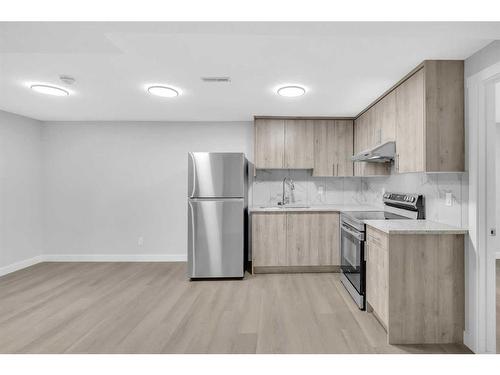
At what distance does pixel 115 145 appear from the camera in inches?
174

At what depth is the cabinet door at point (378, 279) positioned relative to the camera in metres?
2.15

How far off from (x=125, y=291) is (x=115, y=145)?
2.42m

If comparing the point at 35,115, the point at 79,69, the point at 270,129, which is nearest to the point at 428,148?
the point at 270,129

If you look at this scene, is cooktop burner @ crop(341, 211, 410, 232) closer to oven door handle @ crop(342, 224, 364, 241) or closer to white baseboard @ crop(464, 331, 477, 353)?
oven door handle @ crop(342, 224, 364, 241)

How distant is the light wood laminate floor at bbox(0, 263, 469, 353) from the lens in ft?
6.79

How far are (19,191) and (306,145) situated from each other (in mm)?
4396

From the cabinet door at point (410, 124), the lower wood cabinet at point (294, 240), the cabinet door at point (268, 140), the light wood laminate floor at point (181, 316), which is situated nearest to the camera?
the light wood laminate floor at point (181, 316)

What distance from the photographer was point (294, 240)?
12.3 feet

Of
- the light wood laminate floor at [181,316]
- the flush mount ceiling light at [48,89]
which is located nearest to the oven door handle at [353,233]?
the light wood laminate floor at [181,316]

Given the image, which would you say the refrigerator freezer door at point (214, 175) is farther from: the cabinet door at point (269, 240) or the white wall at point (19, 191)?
the white wall at point (19, 191)

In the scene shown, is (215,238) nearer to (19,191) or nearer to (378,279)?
(378,279)

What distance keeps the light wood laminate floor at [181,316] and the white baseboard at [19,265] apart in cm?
14

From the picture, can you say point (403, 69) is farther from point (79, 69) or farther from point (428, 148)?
point (79, 69)

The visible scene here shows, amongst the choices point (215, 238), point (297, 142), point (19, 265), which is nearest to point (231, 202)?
point (215, 238)
